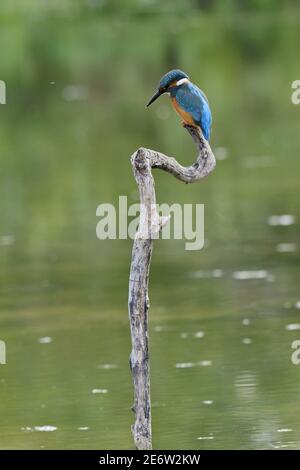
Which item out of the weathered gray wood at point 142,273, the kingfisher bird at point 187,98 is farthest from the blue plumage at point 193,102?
the weathered gray wood at point 142,273

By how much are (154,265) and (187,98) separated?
262 inches

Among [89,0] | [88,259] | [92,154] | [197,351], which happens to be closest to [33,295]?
[88,259]

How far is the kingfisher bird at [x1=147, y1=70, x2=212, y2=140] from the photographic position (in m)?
7.82

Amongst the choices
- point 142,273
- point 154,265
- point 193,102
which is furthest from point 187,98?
point 154,265

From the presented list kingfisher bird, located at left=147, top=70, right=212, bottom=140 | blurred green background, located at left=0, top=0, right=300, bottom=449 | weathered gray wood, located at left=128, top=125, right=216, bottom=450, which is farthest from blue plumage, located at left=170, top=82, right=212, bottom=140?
blurred green background, located at left=0, top=0, right=300, bottom=449

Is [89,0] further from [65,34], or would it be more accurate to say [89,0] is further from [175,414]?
[175,414]

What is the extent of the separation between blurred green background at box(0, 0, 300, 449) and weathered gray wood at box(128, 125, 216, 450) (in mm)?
1349

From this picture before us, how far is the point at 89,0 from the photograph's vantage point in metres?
46.2

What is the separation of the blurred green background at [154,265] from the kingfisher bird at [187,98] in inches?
74.0

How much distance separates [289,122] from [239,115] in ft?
5.52

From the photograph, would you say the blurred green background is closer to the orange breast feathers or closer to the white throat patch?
the orange breast feathers

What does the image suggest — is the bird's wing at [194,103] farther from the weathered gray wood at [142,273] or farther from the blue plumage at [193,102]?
the weathered gray wood at [142,273]

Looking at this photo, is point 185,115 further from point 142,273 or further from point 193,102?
point 142,273

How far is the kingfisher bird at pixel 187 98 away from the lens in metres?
7.82
